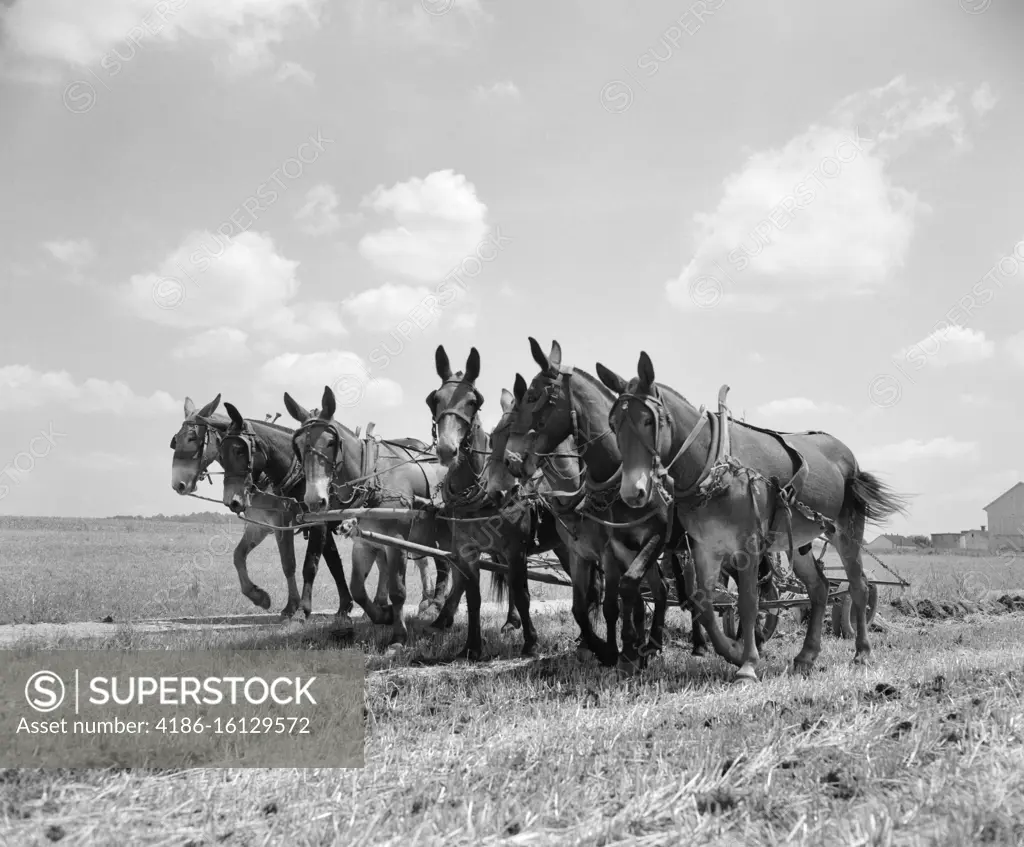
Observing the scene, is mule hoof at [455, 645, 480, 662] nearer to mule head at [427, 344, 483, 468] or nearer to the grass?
the grass

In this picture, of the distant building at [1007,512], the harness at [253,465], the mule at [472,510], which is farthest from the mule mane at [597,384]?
the distant building at [1007,512]

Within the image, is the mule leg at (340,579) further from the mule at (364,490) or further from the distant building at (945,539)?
the distant building at (945,539)

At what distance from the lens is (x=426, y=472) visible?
10383mm

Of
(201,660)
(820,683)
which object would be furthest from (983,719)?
(201,660)

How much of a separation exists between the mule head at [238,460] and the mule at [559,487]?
3314 millimetres

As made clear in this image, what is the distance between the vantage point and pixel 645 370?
6.72 m

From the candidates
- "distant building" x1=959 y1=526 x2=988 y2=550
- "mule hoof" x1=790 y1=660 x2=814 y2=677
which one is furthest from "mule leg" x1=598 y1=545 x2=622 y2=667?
"distant building" x1=959 y1=526 x2=988 y2=550

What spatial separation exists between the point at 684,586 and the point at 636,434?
8.02 feet

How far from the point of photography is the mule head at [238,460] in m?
10.2

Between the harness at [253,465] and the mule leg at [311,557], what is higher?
the harness at [253,465]

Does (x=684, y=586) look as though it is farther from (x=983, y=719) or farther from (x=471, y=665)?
(x=983, y=719)

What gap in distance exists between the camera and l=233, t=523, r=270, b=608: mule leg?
1173 centimetres

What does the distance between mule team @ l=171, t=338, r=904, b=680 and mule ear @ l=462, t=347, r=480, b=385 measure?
1cm

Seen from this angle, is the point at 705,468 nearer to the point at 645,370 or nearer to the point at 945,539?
the point at 645,370
